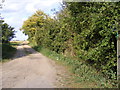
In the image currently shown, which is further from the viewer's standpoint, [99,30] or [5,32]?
[5,32]

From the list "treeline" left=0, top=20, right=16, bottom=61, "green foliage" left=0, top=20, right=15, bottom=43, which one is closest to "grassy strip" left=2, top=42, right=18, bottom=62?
"treeline" left=0, top=20, right=16, bottom=61

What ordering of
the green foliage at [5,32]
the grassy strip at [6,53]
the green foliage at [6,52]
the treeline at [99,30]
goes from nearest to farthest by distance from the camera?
the treeline at [99,30]
the grassy strip at [6,53]
the green foliage at [6,52]
the green foliage at [5,32]

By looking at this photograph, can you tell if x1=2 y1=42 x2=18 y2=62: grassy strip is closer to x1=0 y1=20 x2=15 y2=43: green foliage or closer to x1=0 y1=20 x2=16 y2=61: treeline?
x1=0 y1=20 x2=16 y2=61: treeline

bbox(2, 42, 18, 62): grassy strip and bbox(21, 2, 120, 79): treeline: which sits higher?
bbox(21, 2, 120, 79): treeline

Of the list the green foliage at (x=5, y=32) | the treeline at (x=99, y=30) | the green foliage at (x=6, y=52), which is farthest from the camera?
the green foliage at (x=5, y=32)

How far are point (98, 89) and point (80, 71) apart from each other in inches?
116

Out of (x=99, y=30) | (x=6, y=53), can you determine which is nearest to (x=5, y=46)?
(x=6, y=53)

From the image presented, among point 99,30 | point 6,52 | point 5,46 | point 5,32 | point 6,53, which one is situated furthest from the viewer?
point 5,32

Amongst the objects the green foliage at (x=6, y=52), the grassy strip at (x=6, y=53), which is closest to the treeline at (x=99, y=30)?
the grassy strip at (x=6, y=53)

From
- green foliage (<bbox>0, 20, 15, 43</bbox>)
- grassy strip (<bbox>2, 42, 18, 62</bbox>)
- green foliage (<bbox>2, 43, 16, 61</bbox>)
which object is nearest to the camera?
grassy strip (<bbox>2, 42, 18, 62</bbox>)

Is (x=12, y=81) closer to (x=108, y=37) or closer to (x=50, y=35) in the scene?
(x=108, y=37)

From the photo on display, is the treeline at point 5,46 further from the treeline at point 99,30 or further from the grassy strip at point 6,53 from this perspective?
the treeline at point 99,30

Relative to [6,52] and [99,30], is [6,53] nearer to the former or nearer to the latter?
[6,52]

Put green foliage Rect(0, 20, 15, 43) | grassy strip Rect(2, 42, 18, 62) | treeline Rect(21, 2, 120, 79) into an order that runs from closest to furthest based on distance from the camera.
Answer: treeline Rect(21, 2, 120, 79), grassy strip Rect(2, 42, 18, 62), green foliage Rect(0, 20, 15, 43)
